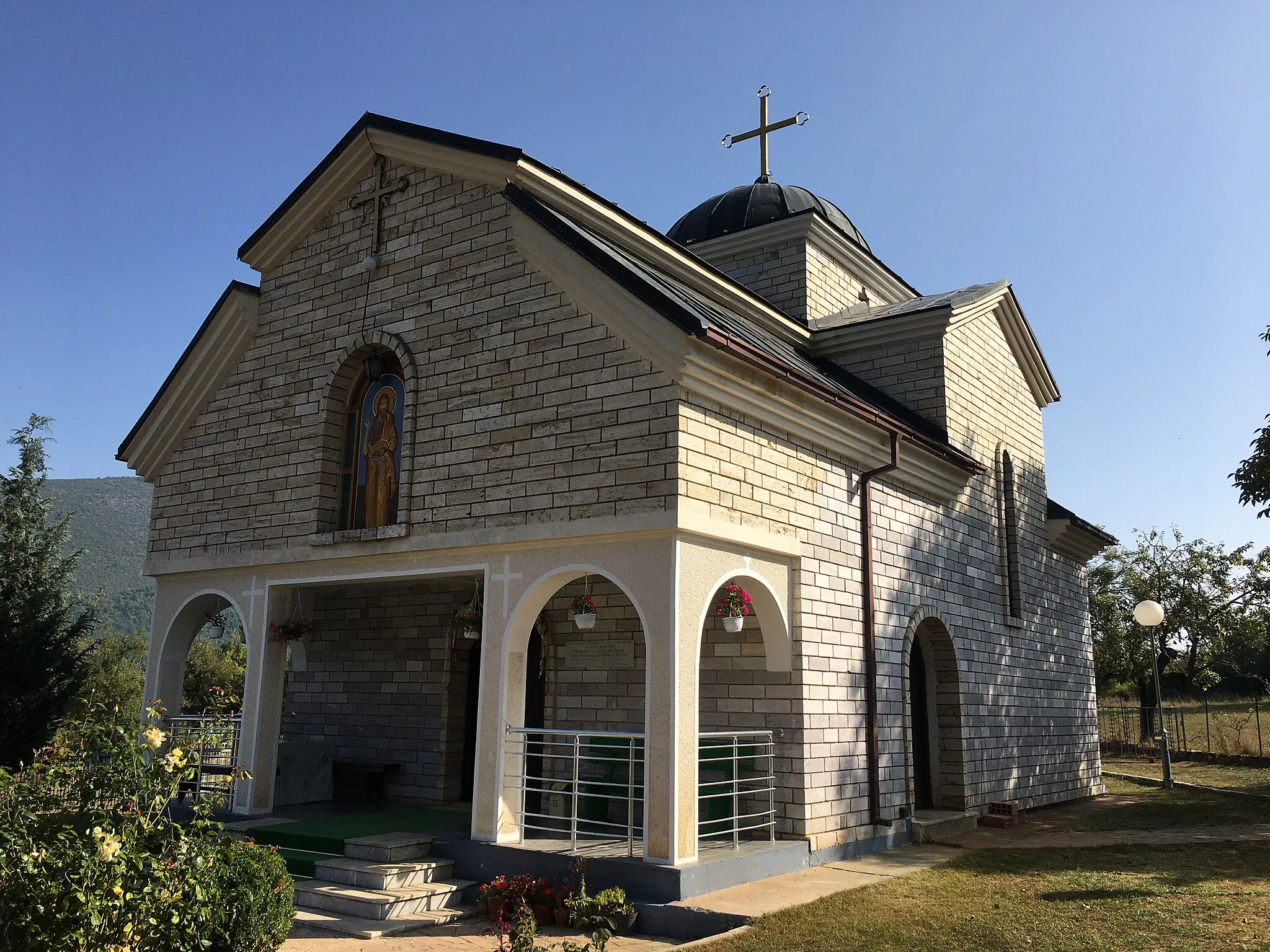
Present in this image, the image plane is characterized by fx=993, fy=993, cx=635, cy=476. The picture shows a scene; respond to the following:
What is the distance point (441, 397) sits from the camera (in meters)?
10.0

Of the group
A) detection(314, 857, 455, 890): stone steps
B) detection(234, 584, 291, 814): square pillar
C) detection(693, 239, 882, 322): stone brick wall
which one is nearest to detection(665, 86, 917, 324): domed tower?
detection(693, 239, 882, 322): stone brick wall

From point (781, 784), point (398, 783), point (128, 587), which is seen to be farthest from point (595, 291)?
point (128, 587)

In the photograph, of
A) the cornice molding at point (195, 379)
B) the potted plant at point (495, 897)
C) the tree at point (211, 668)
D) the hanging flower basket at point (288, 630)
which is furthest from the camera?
the tree at point (211, 668)

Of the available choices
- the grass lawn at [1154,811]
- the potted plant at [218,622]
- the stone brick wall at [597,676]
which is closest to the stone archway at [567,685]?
the stone brick wall at [597,676]

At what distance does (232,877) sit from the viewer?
5.85 m

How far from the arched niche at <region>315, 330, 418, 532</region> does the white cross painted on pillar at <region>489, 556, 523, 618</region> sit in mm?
2083

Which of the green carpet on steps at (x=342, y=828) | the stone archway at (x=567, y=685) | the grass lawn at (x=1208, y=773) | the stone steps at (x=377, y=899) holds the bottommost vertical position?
the stone steps at (x=377, y=899)

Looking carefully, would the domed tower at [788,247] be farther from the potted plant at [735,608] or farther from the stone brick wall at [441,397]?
the potted plant at [735,608]

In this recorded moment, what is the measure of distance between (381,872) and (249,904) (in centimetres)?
270

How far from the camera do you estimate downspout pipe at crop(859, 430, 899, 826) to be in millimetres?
10148

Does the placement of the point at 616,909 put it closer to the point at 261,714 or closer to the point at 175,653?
the point at 261,714

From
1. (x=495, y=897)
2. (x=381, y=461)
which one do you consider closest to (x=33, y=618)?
(x=381, y=461)

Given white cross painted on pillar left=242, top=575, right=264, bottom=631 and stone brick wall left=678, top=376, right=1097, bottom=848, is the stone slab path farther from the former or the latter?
white cross painted on pillar left=242, top=575, right=264, bottom=631

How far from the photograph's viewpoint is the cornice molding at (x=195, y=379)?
12062mm
